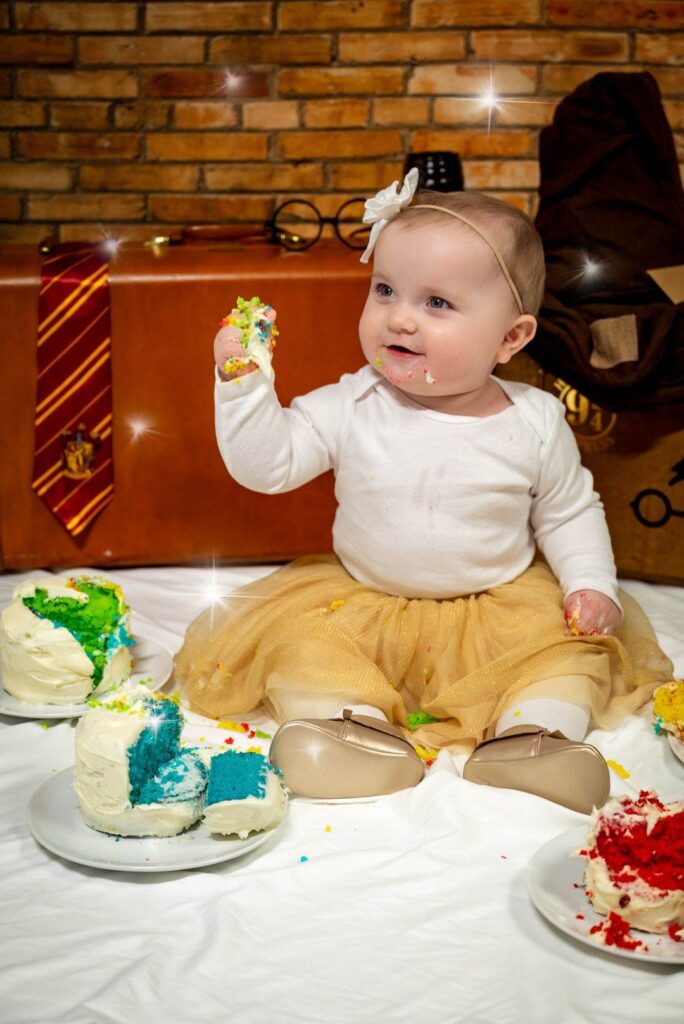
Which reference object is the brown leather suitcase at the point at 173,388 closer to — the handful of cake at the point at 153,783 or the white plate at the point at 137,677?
the white plate at the point at 137,677

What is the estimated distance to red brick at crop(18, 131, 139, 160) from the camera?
2600mm

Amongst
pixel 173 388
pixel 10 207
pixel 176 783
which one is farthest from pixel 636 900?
pixel 10 207

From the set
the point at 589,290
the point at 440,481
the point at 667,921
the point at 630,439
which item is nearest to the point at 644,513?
the point at 630,439

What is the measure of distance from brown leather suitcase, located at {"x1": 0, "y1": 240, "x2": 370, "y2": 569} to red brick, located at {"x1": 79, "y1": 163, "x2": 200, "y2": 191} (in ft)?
1.84

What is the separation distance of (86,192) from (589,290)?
4.05 feet

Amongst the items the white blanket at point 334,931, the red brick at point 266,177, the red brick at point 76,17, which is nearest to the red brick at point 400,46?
the red brick at point 266,177

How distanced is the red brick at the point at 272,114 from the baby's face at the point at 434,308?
1.13 metres

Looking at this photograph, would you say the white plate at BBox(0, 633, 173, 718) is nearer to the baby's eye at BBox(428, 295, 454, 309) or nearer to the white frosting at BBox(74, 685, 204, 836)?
the white frosting at BBox(74, 685, 204, 836)

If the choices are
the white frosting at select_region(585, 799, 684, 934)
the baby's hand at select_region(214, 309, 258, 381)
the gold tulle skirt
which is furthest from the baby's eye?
the white frosting at select_region(585, 799, 684, 934)

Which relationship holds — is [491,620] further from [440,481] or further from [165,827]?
[165,827]

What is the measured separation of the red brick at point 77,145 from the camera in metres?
2.60

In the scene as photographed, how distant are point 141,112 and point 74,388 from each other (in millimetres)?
871

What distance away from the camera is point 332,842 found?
1.31m

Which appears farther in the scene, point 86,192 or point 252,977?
point 86,192
